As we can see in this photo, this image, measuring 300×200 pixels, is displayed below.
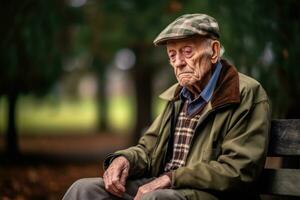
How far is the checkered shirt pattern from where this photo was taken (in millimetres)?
4035

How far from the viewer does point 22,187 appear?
859 centimetres

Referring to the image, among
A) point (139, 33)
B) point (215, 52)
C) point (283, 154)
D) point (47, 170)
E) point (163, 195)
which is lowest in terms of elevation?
point (47, 170)

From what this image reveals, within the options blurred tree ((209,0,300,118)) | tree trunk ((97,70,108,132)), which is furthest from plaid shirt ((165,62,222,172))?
tree trunk ((97,70,108,132))

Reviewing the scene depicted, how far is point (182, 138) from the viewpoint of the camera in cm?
409

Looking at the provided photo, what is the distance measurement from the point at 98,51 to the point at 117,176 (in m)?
9.64

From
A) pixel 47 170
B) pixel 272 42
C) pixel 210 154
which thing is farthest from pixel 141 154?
pixel 47 170

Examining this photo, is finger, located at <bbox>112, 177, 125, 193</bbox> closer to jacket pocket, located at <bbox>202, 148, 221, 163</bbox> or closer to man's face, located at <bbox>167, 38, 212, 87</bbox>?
jacket pocket, located at <bbox>202, 148, 221, 163</bbox>

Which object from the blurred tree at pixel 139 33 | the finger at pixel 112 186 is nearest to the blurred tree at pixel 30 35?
the blurred tree at pixel 139 33

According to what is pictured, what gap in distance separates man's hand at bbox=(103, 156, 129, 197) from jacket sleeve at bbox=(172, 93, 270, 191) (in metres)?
0.44

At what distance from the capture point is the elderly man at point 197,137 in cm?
368

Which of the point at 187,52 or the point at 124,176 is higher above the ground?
the point at 187,52

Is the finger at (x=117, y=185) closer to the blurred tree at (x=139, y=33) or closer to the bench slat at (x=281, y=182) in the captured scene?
the bench slat at (x=281, y=182)

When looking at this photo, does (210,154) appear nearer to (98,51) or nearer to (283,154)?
(283,154)

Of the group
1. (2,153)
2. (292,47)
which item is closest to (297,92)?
(292,47)
